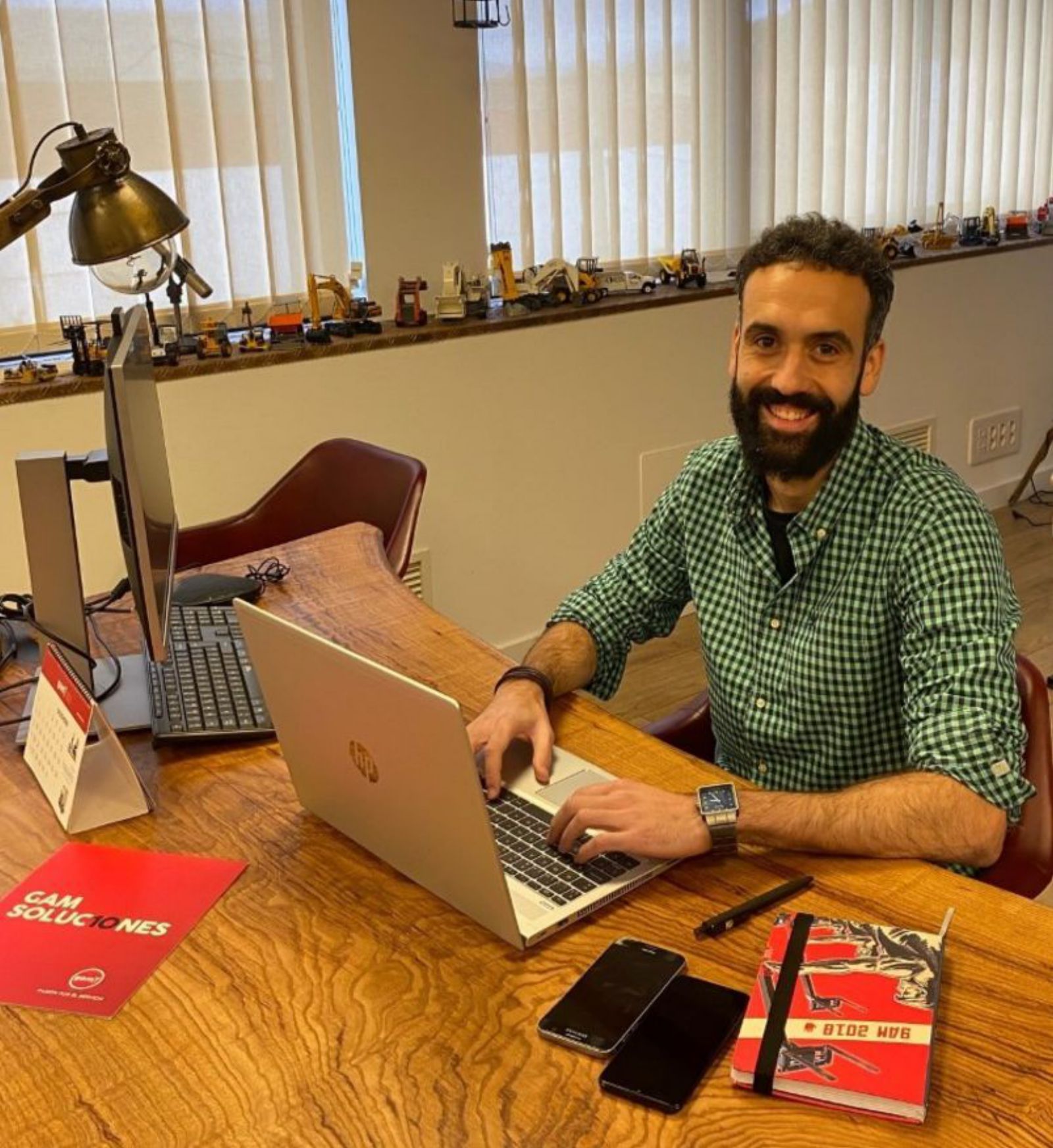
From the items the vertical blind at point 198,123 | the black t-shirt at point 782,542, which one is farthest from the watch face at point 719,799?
the vertical blind at point 198,123

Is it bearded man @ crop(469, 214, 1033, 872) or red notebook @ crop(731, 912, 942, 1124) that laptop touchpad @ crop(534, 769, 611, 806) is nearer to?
bearded man @ crop(469, 214, 1033, 872)

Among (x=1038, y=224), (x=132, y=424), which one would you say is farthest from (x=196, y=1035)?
(x=1038, y=224)

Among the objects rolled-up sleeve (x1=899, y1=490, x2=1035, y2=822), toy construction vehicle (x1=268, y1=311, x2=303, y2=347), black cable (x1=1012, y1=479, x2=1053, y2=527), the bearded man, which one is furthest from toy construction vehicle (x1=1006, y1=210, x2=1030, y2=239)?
rolled-up sleeve (x1=899, y1=490, x2=1035, y2=822)

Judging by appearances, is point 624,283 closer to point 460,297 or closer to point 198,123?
point 460,297

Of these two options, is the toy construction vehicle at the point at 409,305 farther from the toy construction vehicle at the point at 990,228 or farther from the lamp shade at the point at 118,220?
the toy construction vehicle at the point at 990,228

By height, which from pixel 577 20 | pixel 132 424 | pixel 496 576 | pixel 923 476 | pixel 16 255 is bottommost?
pixel 496 576

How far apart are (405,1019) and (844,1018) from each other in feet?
1.15

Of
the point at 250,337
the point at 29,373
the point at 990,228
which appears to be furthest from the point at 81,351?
the point at 990,228

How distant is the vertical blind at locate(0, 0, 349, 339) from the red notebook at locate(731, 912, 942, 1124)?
229 cm

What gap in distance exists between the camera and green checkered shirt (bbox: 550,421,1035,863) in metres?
1.40

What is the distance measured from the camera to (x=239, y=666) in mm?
1795

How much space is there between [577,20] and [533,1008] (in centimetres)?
310

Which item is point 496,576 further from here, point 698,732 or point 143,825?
point 143,825

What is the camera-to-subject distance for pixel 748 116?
405 centimetres
